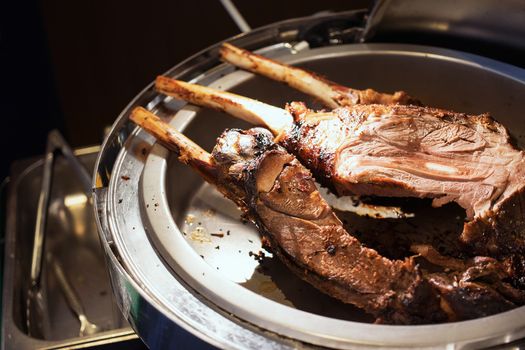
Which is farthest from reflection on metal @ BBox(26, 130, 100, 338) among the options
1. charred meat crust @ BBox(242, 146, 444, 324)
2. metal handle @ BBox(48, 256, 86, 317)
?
charred meat crust @ BBox(242, 146, 444, 324)

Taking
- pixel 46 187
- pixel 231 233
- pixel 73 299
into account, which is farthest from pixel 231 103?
pixel 73 299

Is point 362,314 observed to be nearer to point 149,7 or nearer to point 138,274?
point 138,274

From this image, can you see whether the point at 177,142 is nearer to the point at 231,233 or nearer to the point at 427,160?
the point at 231,233

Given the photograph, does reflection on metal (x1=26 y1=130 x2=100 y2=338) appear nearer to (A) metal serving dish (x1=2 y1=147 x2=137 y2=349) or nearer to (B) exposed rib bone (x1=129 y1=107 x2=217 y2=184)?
(A) metal serving dish (x1=2 y1=147 x2=137 y2=349)

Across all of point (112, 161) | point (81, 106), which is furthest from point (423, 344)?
point (81, 106)

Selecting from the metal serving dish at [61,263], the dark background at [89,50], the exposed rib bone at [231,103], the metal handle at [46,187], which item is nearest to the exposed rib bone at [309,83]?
the exposed rib bone at [231,103]

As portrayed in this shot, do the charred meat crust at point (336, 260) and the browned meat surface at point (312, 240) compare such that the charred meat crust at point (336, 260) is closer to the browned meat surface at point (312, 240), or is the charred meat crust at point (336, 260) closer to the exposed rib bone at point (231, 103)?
the browned meat surface at point (312, 240)

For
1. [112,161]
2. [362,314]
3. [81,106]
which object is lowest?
[81,106]
